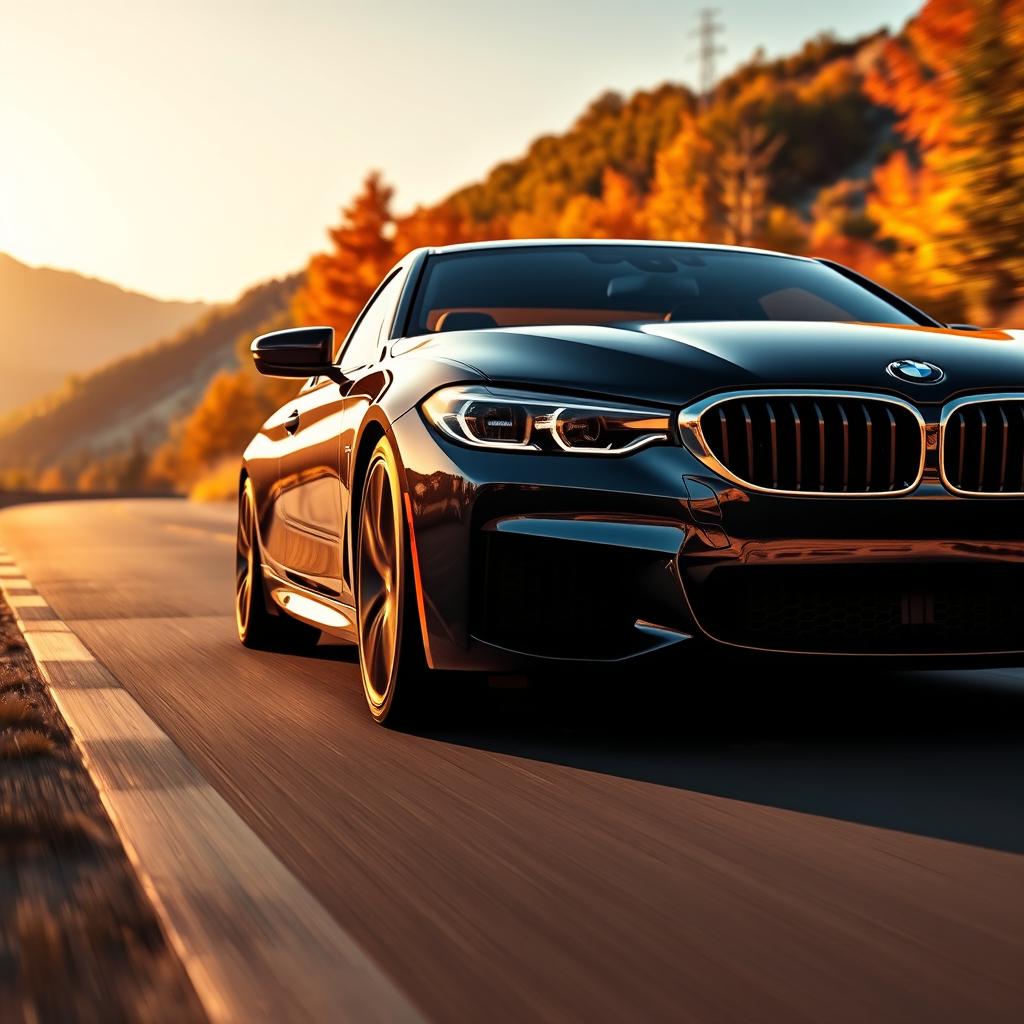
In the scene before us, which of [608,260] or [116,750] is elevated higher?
[608,260]

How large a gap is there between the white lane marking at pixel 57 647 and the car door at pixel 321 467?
1012mm

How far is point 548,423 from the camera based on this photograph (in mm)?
4629

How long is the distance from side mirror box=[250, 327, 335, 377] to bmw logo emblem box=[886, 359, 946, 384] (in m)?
2.11

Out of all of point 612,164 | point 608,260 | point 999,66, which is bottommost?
point 608,260

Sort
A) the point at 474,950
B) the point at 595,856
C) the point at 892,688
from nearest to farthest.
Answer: the point at 474,950, the point at 595,856, the point at 892,688

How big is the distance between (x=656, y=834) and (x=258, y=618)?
3.95 metres

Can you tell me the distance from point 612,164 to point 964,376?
418ft

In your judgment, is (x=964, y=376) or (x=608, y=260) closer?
(x=964, y=376)

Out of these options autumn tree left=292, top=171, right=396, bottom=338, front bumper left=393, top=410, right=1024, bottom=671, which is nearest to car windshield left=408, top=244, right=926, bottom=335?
front bumper left=393, top=410, right=1024, bottom=671

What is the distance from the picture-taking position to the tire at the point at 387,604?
4.91 metres

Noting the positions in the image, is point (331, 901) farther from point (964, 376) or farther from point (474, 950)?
point (964, 376)

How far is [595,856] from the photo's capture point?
3.56 metres

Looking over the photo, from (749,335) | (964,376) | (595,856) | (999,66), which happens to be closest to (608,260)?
(749,335)

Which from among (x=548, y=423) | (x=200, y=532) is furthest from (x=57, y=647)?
(x=200, y=532)
